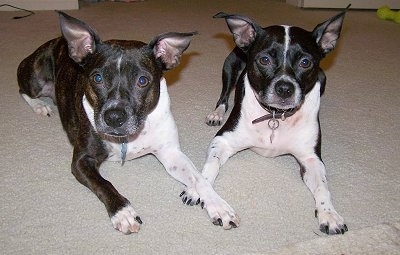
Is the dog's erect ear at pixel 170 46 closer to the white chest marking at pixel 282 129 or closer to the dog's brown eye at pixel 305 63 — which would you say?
the white chest marking at pixel 282 129

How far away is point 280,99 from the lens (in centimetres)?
314

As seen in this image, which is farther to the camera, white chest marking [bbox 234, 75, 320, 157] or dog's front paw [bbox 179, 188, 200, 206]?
white chest marking [bbox 234, 75, 320, 157]

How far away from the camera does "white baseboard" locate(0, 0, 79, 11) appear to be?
778cm

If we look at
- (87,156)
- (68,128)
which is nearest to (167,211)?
(87,156)

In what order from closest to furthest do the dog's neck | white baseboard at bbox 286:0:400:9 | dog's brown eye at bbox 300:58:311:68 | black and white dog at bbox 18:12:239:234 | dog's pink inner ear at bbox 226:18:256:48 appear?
black and white dog at bbox 18:12:239:234, dog's brown eye at bbox 300:58:311:68, the dog's neck, dog's pink inner ear at bbox 226:18:256:48, white baseboard at bbox 286:0:400:9

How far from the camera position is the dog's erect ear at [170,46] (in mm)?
3088

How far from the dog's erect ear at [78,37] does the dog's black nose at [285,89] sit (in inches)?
50.0

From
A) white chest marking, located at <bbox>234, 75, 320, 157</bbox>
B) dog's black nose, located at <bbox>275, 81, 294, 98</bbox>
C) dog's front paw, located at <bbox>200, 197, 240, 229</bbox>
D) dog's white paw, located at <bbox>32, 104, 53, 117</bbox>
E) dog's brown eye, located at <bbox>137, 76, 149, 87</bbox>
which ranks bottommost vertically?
dog's white paw, located at <bbox>32, 104, 53, 117</bbox>

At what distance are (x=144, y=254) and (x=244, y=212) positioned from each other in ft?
2.42

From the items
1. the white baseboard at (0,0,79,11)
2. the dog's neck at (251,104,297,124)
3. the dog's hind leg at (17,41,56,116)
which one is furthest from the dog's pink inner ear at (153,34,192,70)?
the white baseboard at (0,0,79,11)

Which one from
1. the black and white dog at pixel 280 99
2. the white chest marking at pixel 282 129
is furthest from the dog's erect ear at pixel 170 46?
the white chest marking at pixel 282 129

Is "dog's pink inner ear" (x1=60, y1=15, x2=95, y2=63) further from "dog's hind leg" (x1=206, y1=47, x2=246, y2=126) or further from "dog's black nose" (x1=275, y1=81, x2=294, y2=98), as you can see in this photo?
"dog's hind leg" (x1=206, y1=47, x2=246, y2=126)

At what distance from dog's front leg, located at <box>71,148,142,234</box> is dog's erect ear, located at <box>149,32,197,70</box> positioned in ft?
2.72

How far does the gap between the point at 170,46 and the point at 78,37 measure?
626 millimetres
